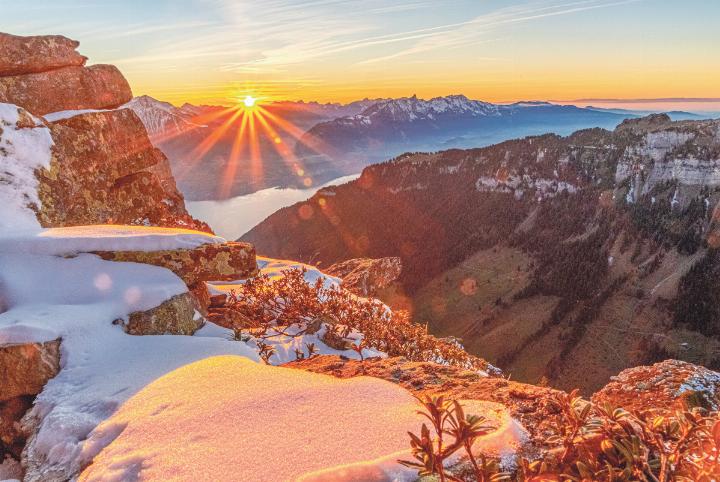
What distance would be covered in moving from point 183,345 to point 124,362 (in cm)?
75

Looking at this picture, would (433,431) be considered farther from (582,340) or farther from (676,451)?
(582,340)

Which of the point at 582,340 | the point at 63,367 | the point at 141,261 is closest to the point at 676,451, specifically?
the point at 63,367

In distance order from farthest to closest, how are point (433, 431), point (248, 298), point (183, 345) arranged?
point (248, 298)
point (183, 345)
point (433, 431)

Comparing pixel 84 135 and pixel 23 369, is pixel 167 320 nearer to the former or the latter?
pixel 23 369

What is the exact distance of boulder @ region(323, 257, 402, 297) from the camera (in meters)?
21.6

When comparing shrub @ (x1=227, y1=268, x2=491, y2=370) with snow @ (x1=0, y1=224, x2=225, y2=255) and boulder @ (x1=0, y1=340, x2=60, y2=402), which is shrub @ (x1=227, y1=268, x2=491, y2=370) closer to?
snow @ (x1=0, y1=224, x2=225, y2=255)

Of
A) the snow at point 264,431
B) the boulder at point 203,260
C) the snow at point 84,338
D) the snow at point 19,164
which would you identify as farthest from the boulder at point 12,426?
the snow at point 19,164

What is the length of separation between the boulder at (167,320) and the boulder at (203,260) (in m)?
0.64

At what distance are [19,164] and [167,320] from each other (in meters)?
6.18

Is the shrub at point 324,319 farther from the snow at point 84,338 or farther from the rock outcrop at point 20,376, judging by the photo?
the rock outcrop at point 20,376

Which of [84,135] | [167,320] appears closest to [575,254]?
[84,135]

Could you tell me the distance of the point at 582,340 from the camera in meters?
105

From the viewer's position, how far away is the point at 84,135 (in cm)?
1245

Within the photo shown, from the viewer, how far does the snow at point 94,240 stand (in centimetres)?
652
